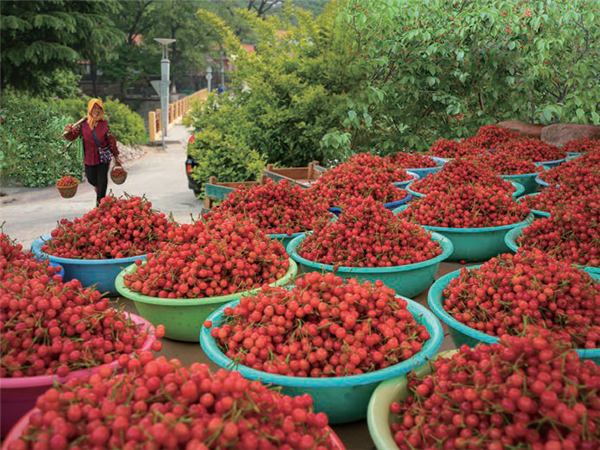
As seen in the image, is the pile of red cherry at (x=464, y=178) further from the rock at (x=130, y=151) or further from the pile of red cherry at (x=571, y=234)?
the rock at (x=130, y=151)

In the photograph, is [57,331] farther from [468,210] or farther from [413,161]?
[413,161]

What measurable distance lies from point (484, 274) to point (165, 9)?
33.5m

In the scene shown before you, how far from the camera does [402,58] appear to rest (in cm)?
757

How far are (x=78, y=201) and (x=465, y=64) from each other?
7154 mm

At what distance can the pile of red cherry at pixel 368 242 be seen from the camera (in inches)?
96.4

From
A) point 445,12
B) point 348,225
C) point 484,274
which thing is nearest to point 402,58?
point 445,12

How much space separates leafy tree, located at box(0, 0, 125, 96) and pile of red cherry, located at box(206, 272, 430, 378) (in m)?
8.95

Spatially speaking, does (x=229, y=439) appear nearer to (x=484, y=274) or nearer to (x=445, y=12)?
(x=484, y=274)

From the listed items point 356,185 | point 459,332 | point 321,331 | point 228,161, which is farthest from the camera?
point 228,161

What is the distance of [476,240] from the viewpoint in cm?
309

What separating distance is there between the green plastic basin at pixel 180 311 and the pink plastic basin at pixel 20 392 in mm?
535

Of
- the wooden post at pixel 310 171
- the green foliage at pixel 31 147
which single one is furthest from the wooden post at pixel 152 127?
the wooden post at pixel 310 171

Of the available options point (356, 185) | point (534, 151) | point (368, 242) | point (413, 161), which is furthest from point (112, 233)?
point (534, 151)

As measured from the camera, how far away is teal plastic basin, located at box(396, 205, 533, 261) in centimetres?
305
